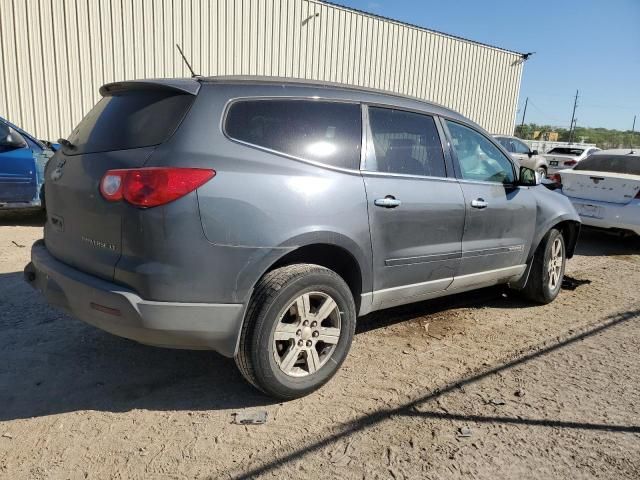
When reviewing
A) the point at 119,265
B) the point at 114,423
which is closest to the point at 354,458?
the point at 114,423

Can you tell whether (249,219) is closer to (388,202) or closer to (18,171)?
(388,202)

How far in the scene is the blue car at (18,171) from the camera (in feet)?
23.3

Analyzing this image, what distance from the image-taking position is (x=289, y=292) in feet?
9.32

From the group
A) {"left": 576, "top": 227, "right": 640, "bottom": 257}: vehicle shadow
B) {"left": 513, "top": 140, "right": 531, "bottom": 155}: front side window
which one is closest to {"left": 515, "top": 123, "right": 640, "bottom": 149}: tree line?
{"left": 513, "top": 140, "right": 531, "bottom": 155}: front side window

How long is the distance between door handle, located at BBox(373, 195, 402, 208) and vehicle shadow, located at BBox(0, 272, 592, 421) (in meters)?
1.24

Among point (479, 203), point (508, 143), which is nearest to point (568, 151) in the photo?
point (508, 143)

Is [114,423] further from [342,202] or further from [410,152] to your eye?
[410,152]

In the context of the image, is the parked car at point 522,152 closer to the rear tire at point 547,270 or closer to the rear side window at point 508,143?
the rear side window at point 508,143

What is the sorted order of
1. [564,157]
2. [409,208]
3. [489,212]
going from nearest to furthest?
[409,208] → [489,212] → [564,157]

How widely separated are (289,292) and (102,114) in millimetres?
1566

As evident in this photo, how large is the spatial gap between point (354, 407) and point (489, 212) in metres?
2.01

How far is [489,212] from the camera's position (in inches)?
162

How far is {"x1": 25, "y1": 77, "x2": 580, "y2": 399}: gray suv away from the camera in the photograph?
2553mm

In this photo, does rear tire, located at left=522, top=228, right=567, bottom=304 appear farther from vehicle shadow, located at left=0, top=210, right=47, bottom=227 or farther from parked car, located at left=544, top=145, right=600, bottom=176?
parked car, located at left=544, top=145, right=600, bottom=176
